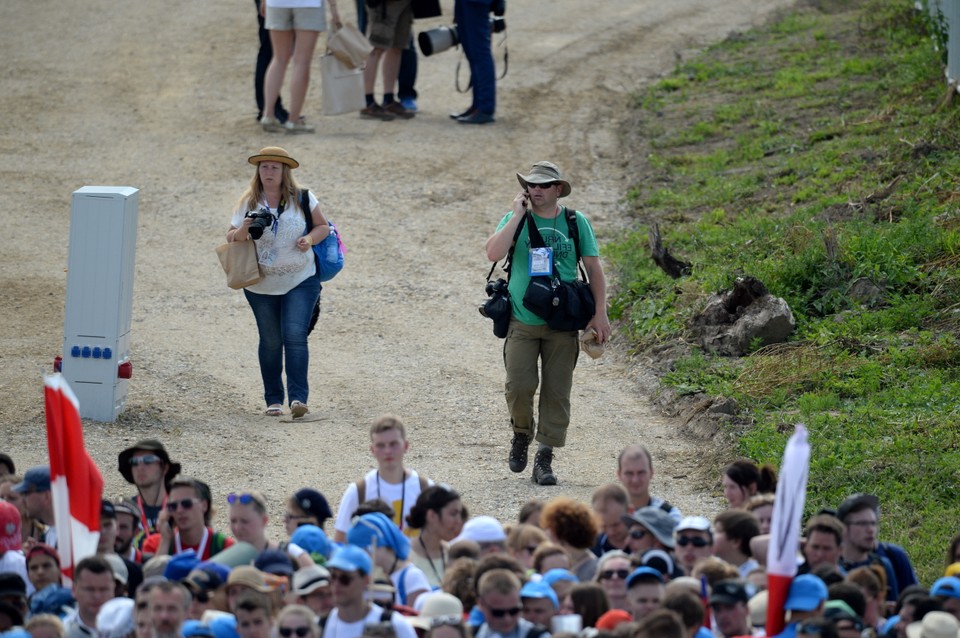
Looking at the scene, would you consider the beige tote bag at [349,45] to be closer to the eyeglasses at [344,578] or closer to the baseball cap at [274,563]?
the baseball cap at [274,563]

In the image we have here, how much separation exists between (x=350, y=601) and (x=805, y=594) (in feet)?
5.51

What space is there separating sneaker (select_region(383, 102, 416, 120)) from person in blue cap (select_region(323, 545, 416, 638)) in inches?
484

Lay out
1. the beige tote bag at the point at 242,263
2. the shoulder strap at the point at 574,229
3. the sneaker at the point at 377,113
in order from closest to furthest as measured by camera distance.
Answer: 1. the shoulder strap at the point at 574,229
2. the beige tote bag at the point at 242,263
3. the sneaker at the point at 377,113

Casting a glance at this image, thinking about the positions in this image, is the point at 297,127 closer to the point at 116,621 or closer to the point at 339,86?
the point at 339,86

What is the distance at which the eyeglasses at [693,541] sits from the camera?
6.18m

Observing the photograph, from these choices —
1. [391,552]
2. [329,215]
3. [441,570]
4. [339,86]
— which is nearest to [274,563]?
[391,552]

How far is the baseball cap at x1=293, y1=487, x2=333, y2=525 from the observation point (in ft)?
21.9

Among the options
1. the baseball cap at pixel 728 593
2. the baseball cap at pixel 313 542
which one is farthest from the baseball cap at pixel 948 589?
the baseball cap at pixel 313 542

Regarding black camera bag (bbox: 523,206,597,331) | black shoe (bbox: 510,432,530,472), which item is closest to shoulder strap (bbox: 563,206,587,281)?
black camera bag (bbox: 523,206,597,331)

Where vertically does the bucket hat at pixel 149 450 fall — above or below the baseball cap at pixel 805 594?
below

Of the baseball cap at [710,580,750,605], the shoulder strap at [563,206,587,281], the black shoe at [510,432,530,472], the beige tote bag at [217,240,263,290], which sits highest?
the shoulder strap at [563,206,587,281]

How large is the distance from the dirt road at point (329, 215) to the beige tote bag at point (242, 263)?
1057mm

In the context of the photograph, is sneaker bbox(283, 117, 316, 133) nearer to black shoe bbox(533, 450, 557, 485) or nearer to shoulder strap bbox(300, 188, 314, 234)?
shoulder strap bbox(300, 188, 314, 234)

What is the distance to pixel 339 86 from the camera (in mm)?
15547
